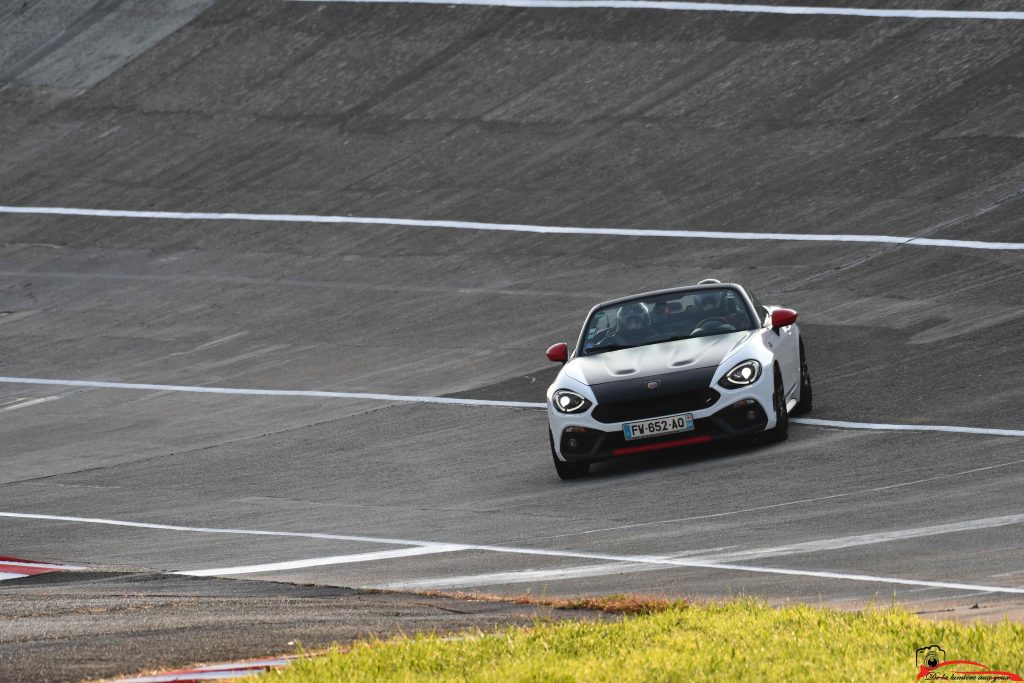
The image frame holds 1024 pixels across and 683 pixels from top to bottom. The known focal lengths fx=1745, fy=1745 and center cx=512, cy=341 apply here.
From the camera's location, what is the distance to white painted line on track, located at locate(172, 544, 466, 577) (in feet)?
38.0

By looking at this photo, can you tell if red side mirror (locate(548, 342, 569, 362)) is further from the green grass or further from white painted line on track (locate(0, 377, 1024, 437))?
the green grass

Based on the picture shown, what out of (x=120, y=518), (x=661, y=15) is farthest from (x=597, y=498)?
(x=661, y=15)

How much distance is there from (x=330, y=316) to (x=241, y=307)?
1792 mm

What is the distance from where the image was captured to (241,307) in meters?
24.6

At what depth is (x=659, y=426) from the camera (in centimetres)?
1423

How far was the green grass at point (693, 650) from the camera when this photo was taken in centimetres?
689

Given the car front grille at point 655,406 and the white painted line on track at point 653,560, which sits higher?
the car front grille at point 655,406

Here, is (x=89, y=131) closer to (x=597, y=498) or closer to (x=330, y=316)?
(x=330, y=316)

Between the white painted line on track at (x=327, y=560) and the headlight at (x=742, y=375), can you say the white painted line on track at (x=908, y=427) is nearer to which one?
the headlight at (x=742, y=375)

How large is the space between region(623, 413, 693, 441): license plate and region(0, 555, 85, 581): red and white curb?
15.0ft

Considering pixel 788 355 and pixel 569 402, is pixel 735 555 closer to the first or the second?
pixel 569 402

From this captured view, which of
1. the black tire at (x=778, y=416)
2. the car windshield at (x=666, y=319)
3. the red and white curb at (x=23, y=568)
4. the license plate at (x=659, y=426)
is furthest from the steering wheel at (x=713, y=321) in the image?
the red and white curb at (x=23, y=568)

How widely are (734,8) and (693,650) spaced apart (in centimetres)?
2630

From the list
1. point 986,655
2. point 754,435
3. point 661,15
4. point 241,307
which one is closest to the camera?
point 986,655
